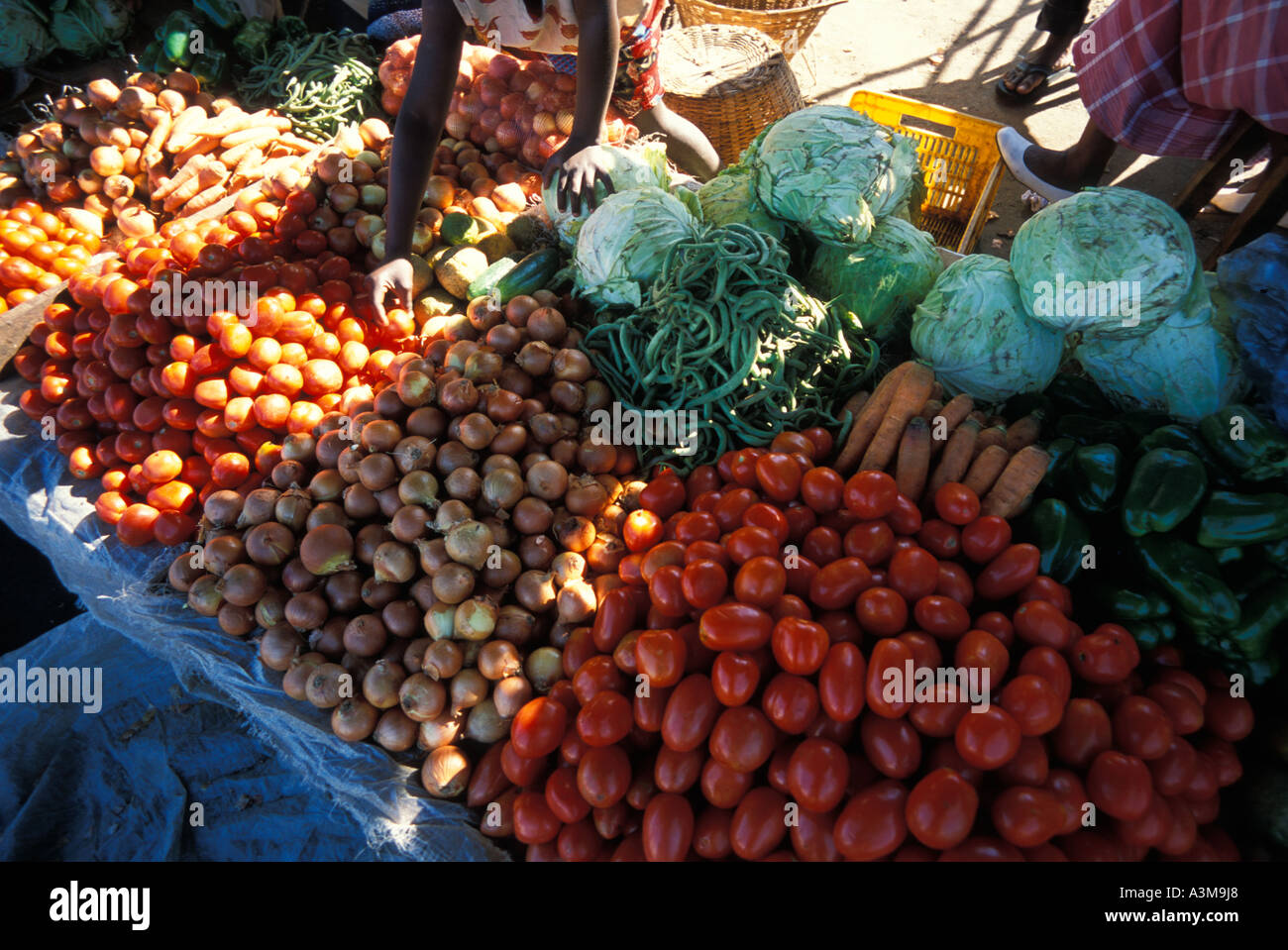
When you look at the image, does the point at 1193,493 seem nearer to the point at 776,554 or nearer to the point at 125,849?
the point at 776,554

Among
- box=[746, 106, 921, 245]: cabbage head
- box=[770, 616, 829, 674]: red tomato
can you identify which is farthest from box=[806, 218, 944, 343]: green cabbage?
box=[770, 616, 829, 674]: red tomato

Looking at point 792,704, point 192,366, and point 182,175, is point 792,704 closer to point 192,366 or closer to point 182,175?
point 192,366

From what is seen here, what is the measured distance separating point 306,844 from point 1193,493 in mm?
3205

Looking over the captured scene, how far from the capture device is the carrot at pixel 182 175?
3521 millimetres

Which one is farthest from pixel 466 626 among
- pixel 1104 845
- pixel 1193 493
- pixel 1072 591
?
pixel 1193 493

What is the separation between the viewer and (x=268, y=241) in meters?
2.93

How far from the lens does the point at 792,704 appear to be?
152 centimetres

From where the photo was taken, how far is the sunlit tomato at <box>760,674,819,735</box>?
4.98ft

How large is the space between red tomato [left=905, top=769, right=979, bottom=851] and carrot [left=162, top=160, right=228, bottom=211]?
13.5ft

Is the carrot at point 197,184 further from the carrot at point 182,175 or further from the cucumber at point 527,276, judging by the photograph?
the cucumber at point 527,276

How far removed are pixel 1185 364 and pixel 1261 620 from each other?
95 cm

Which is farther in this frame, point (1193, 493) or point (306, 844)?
point (306, 844)

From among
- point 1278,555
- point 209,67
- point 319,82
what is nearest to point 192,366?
point 319,82

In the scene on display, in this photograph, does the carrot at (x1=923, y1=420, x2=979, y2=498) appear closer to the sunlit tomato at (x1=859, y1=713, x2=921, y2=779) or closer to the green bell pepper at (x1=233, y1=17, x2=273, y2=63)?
the sunlit tomato at (x1=859, y1=713, x2=921, y2=779)
